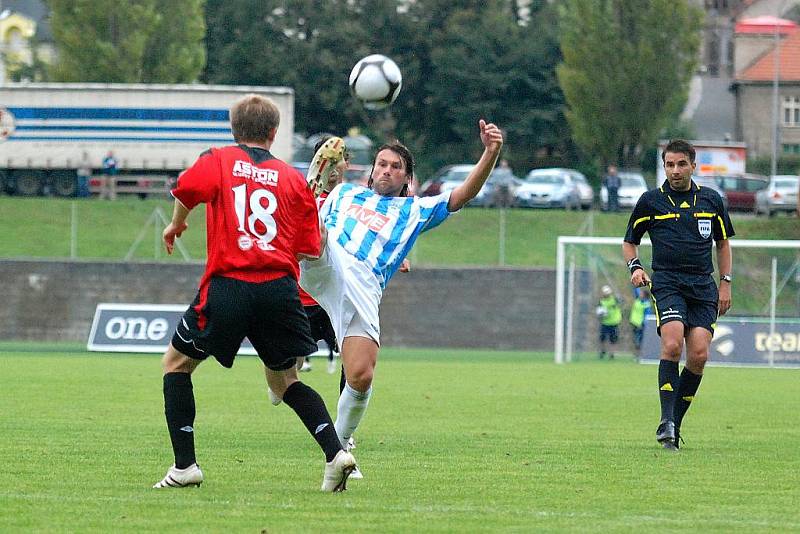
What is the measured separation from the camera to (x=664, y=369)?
35.9 feet

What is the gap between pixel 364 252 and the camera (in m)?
8.59

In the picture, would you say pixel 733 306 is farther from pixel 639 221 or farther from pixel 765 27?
pixel 765 27

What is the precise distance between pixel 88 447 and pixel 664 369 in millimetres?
4118

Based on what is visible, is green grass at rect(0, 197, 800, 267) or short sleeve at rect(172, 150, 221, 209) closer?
short sleeve at rect(172, 150, 221, 209)

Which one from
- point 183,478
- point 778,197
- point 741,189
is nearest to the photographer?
point 183,478

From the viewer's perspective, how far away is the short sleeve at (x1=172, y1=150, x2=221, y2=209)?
288 inches

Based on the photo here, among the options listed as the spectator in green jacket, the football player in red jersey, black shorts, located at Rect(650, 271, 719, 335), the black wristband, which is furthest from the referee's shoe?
the spectator in green jacket

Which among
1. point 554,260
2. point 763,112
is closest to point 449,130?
point 763,112

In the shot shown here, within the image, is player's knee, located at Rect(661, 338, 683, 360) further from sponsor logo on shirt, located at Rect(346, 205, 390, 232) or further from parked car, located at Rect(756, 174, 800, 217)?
parked car, located at Rect(756, 174, 800, 217)

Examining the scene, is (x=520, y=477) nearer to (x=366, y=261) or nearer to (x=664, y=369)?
(x=366, y=261)

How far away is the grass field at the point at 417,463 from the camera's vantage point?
22.7 ft

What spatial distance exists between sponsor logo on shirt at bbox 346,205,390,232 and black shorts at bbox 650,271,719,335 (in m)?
Answer: 2.98

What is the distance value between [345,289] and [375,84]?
8.82ft

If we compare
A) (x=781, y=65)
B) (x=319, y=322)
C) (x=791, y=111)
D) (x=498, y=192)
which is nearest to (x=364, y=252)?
(x=319, y=322)
